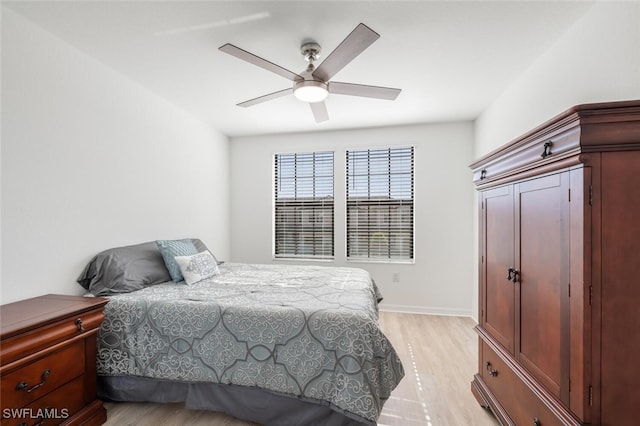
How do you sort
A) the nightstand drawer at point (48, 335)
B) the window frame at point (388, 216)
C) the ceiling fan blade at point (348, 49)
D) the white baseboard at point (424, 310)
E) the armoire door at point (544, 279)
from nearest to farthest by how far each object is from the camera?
the armoire door at point (544, 279), the nightstand drawer at point (48, 335), the ceiling fan blade at point (348, 49), the white baseboard at point (424, 310), the window frame at point (388, 216)

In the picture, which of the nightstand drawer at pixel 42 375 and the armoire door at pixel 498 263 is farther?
the armoire door at pixel 498 263

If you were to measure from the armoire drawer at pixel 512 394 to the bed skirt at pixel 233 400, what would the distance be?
79cm

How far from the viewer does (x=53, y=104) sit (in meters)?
2.05

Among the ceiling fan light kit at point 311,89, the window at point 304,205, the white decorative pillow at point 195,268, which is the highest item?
the ceiling fan light kit at point 311,89

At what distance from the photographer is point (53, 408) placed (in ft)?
5.12

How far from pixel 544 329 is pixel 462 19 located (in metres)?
1.84

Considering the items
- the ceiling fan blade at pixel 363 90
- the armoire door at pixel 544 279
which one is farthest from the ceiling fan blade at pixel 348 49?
the armoire door at pixel 544 279

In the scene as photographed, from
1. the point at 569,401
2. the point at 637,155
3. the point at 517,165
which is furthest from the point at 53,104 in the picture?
the point at 569,401

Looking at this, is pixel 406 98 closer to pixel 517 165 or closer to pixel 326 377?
pixel 517 165

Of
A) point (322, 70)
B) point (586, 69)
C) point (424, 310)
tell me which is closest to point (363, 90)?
point (322, 70)

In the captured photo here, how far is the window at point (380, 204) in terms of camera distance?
4.05m

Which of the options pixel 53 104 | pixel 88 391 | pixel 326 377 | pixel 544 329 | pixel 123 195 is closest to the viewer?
pixel 544 329

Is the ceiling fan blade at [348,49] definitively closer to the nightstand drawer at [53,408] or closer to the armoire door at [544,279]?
the armoire door at [544,279]

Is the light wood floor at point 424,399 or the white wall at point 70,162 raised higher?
the white wall at point 70,162
